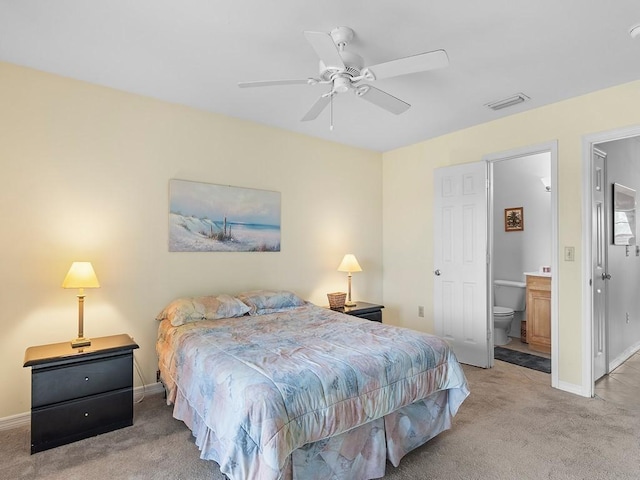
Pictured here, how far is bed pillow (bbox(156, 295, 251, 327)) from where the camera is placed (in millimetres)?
2859

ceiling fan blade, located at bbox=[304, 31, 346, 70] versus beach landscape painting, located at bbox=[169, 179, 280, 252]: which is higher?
ceiling fan blade, located at bbox=[304, 31, 346, 70]

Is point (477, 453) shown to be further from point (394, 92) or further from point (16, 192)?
point (16, 192)

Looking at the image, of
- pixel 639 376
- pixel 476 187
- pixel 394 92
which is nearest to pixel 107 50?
pixel 394 92

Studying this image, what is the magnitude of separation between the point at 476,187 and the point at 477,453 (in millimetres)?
2568

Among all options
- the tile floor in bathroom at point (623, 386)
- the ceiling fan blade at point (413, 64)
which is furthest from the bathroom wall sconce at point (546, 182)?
the ceiling fan blade at point (413, 64)

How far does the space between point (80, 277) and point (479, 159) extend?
381cm

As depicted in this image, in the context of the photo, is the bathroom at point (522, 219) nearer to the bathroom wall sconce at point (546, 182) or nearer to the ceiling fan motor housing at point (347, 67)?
the bathroom wall sconce at point (546, 182)

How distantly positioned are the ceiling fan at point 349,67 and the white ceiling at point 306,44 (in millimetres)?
163

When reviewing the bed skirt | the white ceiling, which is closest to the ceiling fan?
the white ceiling

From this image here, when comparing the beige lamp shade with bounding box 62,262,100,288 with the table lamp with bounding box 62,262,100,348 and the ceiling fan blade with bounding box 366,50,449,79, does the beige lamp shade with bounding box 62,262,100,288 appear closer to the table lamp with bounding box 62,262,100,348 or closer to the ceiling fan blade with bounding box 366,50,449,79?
the table lamp with bounding box 62,262,100,348

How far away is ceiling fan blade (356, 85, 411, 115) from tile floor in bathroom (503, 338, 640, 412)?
9.57 feet

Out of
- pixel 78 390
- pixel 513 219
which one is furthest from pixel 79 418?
pixel 513 219

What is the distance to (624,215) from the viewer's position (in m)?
3.96

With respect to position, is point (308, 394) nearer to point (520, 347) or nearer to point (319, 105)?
point (319, 105)
